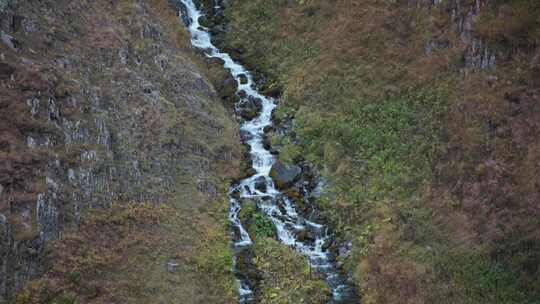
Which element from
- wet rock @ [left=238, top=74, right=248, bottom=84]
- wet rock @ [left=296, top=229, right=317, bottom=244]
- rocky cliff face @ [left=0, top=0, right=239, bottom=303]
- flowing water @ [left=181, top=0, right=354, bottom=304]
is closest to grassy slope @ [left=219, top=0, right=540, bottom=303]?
flowing water @ [left=181, top=0, right=354, bottom=304]


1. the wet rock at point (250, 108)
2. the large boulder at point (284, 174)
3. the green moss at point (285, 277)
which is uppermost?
the wet rock at point (250, 108)

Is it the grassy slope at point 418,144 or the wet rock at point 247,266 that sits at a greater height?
the grassy slope at point 418,144

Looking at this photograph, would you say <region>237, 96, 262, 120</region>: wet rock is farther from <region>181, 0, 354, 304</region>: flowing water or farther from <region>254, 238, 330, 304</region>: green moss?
<region>254, 238, 330, 304</region>: green moss

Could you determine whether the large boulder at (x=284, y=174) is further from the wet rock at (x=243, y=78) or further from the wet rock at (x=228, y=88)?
the wet rock at (x=243, y=78)

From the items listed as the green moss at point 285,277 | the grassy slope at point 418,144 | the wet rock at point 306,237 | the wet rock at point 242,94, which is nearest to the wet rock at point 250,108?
the wet rock at point 242,94

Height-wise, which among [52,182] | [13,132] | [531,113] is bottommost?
[52,182]

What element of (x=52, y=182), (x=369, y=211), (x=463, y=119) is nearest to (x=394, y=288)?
Result: (x=369, y=211)

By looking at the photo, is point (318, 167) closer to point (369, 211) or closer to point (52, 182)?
point (369, 211)

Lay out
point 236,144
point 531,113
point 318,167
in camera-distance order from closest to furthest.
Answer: point 531,113 < point 318,167 < point 236,144
